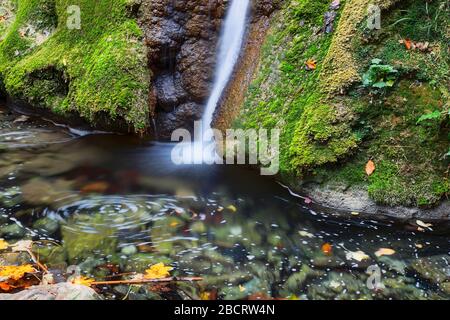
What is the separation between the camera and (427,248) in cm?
375

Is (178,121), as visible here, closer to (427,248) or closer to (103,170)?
(103,170)

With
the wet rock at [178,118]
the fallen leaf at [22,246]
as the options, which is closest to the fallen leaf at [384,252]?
the fallen leaf at [22,246]

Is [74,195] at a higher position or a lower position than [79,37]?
lower

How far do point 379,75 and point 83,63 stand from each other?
446 cm

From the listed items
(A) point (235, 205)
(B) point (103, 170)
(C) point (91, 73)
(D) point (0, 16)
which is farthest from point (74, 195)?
(D) point (0, 16)

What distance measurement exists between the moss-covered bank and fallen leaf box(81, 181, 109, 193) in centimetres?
212

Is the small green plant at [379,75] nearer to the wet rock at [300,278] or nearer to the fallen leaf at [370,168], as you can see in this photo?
the fallen leaf at [370,168]

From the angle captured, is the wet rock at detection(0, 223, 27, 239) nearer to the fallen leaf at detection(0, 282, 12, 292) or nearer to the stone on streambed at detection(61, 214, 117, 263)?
the stone on streambed at detection(61, 214, 117, 263)

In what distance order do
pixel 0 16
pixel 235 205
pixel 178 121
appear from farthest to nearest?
pixel 0 16
pixel 178 121
pixel 235 205

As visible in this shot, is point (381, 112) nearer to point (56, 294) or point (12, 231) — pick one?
point (56, 294)

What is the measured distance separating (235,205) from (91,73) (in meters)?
3.24

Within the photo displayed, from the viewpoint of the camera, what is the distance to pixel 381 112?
434 centimetres

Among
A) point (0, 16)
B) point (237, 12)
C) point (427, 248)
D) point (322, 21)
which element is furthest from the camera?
point (0, 16)

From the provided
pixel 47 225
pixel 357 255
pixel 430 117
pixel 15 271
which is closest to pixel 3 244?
pixel 47 225
